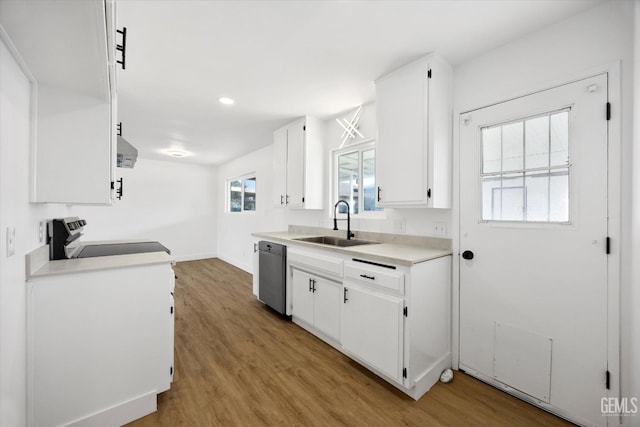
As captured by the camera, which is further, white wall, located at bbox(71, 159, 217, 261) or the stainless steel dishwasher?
white wall, located at bbox(71, 159, 217, 261)

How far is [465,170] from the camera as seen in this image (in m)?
2.12

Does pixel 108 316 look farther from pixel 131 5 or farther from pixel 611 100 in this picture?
pixel 611 100

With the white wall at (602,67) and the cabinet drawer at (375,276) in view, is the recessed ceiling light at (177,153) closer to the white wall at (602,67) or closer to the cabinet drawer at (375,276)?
the cabinet drawer at (375,276)

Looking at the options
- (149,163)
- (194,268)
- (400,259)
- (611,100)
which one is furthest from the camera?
(149,163)

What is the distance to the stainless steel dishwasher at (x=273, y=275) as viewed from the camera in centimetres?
302

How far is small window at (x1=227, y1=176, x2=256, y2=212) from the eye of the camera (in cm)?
568

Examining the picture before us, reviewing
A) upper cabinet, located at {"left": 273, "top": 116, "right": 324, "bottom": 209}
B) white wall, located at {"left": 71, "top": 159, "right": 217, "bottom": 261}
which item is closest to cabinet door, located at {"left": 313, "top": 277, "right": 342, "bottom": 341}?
upper cabinet, located at {"left": 273, "top": 116, "right": 324, "bottom": 209}

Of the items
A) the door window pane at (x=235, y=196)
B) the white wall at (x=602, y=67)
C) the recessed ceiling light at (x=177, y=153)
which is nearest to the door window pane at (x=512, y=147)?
the white wall at (x=602, y=67)

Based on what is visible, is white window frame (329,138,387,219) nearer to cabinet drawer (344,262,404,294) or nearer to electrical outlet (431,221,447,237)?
electrical outlet (431,221,447,237)

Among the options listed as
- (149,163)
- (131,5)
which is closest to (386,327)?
(131,5)

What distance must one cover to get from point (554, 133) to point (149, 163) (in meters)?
7.14

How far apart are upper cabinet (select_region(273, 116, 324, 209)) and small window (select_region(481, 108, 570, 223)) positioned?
1924mm

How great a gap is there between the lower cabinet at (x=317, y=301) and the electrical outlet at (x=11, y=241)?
200 centimetres

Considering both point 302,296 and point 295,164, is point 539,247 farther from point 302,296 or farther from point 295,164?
point 295,164
